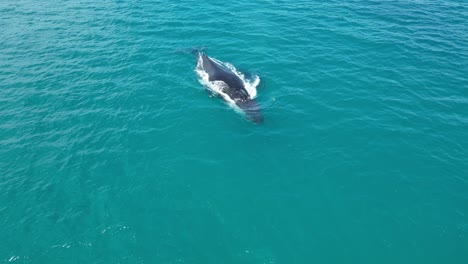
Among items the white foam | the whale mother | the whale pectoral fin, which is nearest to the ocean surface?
the white foam

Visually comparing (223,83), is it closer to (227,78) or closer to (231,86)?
(227,78)

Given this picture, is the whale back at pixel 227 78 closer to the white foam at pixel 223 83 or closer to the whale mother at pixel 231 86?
the whale mother at pixel 231 86

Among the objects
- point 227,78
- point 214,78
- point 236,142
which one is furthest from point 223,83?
point 236,142

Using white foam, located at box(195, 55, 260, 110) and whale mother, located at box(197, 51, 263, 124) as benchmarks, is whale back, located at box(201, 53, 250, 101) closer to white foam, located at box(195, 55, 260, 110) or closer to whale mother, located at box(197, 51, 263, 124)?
whale mother, located at box(197, 51, 263, 124)

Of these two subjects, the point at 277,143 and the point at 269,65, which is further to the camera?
the point at 269,65

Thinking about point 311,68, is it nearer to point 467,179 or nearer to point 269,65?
point 269,65

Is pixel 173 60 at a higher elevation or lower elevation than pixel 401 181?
higher

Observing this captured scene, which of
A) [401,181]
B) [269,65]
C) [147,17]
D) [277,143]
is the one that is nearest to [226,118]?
[277,143]
